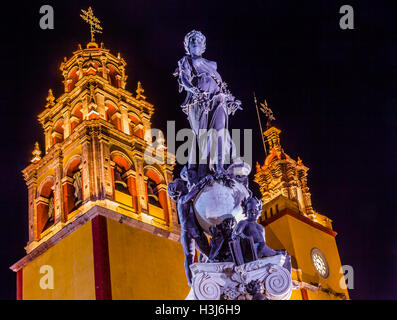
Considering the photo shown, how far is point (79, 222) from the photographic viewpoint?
70.4ft

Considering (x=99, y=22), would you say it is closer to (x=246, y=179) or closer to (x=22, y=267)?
(x=22, y=267)

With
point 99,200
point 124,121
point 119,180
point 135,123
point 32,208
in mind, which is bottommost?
point 99,200

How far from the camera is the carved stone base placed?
517 centimetres

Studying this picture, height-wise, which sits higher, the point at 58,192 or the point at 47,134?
the point at 47,134

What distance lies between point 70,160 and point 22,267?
14.4ft

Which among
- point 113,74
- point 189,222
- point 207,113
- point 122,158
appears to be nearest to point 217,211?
point 189,222

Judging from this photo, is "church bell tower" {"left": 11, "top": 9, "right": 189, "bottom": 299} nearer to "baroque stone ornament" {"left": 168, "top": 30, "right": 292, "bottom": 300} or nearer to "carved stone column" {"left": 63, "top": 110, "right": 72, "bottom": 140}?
"carved stone column" {"left": 63, "top": 110, "right": 72, "bottom": 140}

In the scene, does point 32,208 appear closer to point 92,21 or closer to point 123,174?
point 123,174

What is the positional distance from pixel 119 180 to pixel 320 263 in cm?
1082

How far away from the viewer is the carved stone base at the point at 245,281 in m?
5.17

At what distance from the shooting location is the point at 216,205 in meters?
5.89

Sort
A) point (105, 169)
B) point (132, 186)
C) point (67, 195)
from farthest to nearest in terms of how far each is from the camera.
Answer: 1. point (132, 186)
2. point (67, 195)
3. point (105, 169)
